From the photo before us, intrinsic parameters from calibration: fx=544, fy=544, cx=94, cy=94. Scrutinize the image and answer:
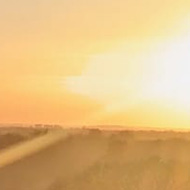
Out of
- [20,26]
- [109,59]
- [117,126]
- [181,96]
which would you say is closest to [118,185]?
[117,126]

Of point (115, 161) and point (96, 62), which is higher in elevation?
point (96, 62)

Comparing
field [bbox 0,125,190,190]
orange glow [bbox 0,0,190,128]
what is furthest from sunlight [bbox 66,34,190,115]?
field [bbox 0,125,190,190]

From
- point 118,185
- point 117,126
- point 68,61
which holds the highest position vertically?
point 68,61

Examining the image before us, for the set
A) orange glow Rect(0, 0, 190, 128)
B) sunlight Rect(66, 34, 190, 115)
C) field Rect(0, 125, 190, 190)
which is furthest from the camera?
field Rect(0, 125, 190, 190)

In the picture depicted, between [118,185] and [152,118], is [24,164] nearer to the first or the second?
[118,185]

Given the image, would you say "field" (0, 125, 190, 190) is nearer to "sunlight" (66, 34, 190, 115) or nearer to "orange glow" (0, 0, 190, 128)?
"orange glow" (0, 0, 190, 128)

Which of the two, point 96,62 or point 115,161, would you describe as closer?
point 96,62

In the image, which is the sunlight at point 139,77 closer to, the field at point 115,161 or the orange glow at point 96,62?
the orange glow at point 96,62

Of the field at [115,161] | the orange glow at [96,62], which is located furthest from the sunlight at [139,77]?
the field at [115,161]

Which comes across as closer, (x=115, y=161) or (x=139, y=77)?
(x=139, y=77)

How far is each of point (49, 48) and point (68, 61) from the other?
2.1 inches

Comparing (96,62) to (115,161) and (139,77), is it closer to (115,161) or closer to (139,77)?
(139,77)

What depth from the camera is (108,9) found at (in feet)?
3.08

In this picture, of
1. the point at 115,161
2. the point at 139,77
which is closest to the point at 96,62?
the point at 139,77
